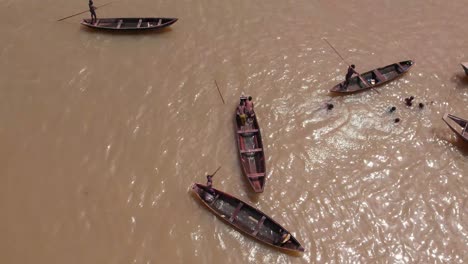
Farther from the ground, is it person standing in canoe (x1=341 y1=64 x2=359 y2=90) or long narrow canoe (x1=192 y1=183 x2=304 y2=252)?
person standing in canoe (x1=341 y1=64 x2=359 y2=90)

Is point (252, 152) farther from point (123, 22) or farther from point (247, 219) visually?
point (123, 22)

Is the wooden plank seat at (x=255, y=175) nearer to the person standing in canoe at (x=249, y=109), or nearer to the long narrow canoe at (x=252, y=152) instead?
the long narrow canoe at (x=252, y=152)

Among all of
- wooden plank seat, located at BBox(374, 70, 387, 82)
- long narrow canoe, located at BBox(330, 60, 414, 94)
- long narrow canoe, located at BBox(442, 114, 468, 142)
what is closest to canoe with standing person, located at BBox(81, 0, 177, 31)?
long narrow canoe, located at BBox(330, 60, 414, 94)

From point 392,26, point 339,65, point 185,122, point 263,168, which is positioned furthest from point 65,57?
point 392,26

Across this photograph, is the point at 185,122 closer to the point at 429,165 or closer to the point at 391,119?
the point at 391,119

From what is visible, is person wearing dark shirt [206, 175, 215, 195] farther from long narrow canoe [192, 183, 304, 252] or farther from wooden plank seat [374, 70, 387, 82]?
wooden plank seat [374, 70, 387, 82]

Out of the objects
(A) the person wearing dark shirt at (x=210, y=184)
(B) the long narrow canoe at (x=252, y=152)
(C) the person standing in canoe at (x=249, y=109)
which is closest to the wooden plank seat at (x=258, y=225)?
(B) the long narrow canoe at (x=252, y=152)
